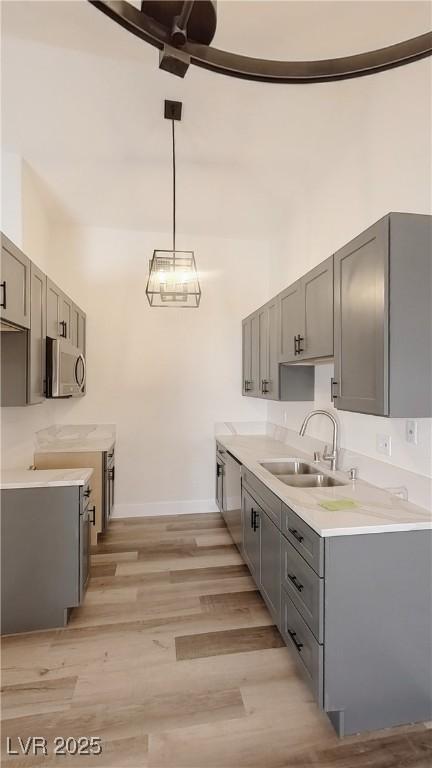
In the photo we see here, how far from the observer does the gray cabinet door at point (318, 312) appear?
6.60 ft

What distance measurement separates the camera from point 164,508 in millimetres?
4086

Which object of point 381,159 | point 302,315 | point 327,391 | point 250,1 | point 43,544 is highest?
point 250,1

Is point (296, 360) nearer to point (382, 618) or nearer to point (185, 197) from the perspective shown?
point (382, 618)

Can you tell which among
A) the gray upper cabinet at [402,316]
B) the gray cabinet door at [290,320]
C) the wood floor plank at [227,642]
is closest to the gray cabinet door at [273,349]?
the gray cabinet door at [290,320]

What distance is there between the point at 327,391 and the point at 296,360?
44cm

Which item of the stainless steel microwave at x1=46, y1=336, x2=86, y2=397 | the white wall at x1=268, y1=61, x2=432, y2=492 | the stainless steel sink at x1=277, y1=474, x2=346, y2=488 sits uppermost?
the white wall at x1=268, y1=61, x2=432, y2=492

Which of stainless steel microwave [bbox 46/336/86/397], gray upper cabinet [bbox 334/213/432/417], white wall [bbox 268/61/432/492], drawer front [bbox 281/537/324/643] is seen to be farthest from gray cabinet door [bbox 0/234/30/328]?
white wall [bbox 268/61/432/492]

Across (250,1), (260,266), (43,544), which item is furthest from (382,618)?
(260,266)

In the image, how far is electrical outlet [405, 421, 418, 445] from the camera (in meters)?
1.79

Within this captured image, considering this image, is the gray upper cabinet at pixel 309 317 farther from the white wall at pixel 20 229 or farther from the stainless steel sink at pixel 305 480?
the white wall at pixel 20 229

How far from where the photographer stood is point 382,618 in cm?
154

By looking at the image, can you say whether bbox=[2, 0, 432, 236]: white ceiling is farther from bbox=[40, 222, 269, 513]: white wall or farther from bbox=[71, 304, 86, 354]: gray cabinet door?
bbox=[71, 304, 86, 354]: gray cabinet door

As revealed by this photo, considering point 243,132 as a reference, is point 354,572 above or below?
below

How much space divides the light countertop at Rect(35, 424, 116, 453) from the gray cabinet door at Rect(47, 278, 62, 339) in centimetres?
110
